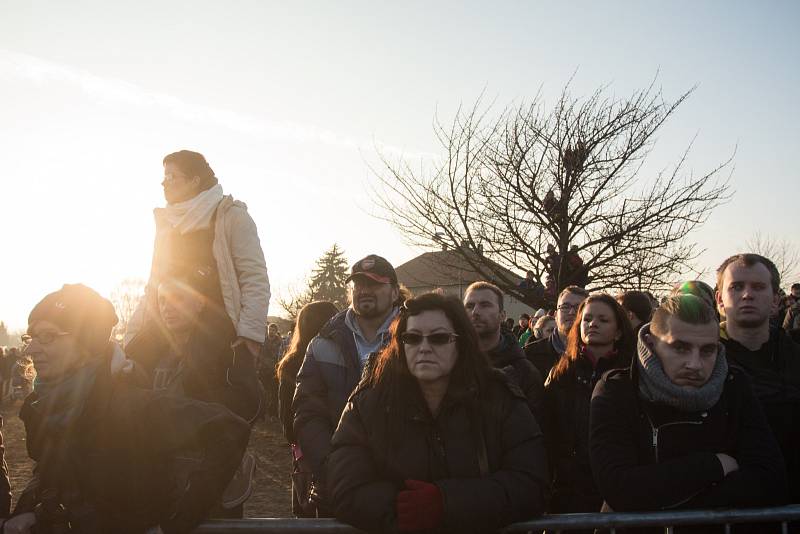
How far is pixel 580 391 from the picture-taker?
13.1 feet

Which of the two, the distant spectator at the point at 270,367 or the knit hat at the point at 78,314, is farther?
the distant spectator at the point at 270,367

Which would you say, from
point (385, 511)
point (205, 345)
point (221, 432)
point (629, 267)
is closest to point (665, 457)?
point (385, 511)

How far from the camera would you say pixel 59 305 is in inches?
→ 112

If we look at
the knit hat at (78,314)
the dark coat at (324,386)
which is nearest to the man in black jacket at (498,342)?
the dark coat at (324,386)

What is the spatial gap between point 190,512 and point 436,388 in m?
1.11

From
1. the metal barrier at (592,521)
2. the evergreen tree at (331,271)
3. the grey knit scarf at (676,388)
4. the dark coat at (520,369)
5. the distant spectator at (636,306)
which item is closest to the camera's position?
the metal barrier at (592,521)

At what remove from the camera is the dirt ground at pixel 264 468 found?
8070 mm

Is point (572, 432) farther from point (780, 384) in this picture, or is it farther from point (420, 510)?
point (420, 510)

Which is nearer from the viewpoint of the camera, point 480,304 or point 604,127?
point 480,304

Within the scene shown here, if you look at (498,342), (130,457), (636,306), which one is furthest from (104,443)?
(636,306)

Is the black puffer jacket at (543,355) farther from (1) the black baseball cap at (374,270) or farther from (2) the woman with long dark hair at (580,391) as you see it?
(1) the black baseball cap at (374,270)

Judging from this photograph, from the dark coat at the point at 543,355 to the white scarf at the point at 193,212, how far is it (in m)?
2.69

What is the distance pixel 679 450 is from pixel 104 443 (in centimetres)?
233

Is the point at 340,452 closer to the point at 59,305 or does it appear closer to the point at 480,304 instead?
A: the point at 59,305
